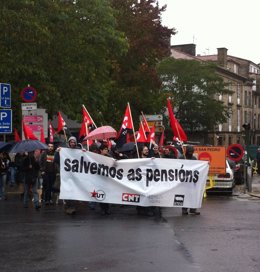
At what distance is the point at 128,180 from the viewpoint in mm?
13062

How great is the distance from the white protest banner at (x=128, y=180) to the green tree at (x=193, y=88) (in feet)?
138

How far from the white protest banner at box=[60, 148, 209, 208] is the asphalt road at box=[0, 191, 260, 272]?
0.42 m

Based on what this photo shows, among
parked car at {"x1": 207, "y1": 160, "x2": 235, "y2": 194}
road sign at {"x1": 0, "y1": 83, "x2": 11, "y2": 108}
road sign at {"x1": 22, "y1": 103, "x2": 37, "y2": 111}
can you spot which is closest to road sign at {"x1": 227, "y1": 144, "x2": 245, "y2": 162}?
parked car at {"x1": 207, "y1": 160, "x2": 235, "y2": 194}

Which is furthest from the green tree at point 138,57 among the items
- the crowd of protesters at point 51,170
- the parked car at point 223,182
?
the crowd of protesters at point 51,170

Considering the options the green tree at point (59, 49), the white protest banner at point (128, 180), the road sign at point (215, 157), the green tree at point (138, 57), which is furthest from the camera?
the green tree at point (138, 57)

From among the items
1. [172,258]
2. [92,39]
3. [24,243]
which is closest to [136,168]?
[24,243]

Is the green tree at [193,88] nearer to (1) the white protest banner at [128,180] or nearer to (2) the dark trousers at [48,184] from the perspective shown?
(2) the dark trousers at [48,184]

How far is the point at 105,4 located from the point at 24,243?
16313 millimetres

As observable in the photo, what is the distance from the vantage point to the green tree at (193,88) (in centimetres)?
5534

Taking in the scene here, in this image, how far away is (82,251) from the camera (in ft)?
27.8

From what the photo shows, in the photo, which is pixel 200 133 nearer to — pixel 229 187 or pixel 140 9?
pixel 140 9

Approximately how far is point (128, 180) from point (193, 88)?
4400 cm

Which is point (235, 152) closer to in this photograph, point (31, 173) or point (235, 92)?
point (31, 173)

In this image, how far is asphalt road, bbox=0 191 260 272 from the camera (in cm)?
763
